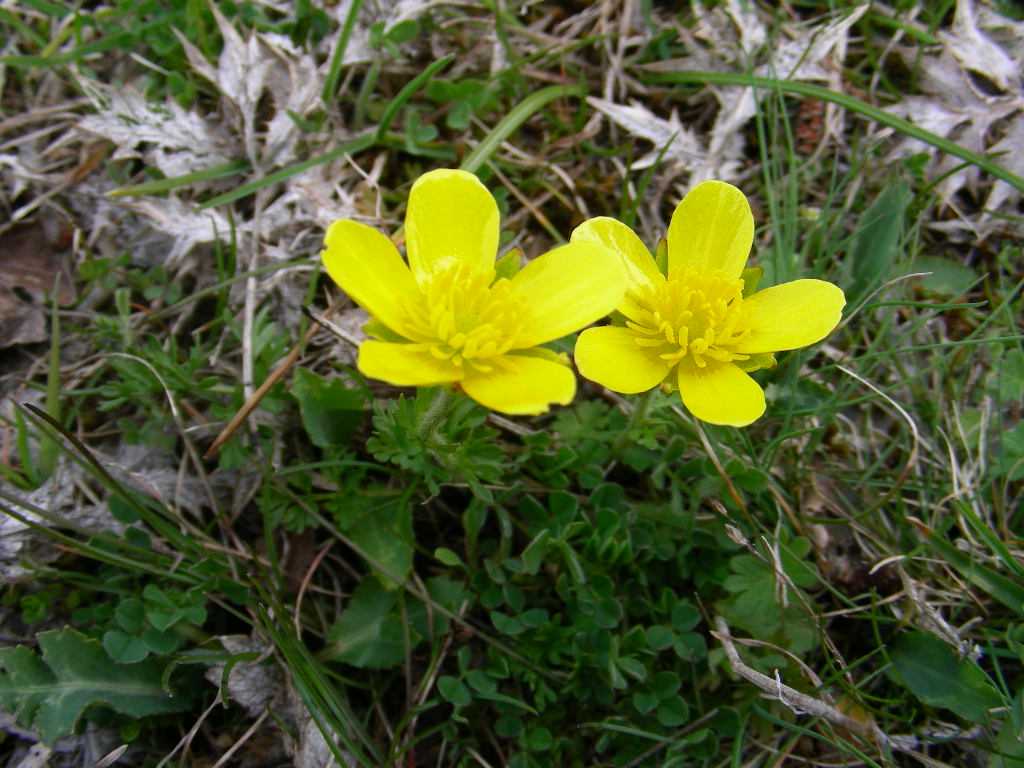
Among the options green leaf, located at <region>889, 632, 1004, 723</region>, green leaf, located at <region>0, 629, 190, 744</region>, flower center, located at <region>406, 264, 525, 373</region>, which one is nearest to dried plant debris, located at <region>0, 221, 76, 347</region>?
green leaf, located at <region>0, 629, 190, 744</region>

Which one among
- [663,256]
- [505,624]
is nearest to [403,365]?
[663,256]

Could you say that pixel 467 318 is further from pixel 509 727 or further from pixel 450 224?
pixel 509 727

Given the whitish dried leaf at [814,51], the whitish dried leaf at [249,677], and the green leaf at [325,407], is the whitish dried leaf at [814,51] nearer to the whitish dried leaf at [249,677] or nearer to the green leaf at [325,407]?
the green leaf at [325,407]

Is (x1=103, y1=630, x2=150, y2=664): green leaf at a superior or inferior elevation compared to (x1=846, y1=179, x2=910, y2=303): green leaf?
inferior

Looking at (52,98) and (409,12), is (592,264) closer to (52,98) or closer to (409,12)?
(409,12)

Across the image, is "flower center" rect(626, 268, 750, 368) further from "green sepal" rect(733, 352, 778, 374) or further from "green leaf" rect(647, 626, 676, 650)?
"green leaf" rect(647, 626, 676, 650)

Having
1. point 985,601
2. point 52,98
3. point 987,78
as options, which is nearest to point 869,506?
point 985,601

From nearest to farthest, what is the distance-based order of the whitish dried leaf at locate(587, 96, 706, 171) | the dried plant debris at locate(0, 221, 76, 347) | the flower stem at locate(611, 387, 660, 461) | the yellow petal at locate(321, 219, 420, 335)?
the yellow petal at locate(321, 219, 420, 335)
the flower stem at locate(611, 387, 660, 461)
the dried plant debris at locate(0, 221, 76, 347)
the whitish dried leaf at locate(587, 96, 706, 171)
